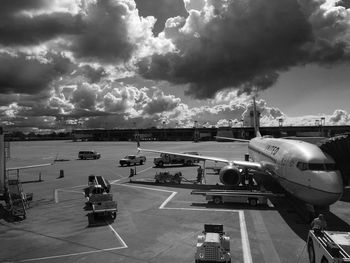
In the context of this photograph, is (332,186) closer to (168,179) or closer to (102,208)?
(102,208)

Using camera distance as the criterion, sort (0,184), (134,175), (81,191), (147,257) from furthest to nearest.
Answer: (134,175) < (81,191) < (0,184) < (147,257)

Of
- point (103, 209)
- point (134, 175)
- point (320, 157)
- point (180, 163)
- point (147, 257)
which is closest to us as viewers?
point (147, 257)

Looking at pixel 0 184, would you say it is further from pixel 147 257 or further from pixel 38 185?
pixel 147 257

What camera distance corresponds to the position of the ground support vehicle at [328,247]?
11117mm

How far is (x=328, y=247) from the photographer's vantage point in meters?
11.9

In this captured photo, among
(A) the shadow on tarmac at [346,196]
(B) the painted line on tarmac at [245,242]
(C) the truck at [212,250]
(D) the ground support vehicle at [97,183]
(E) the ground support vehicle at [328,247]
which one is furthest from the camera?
(D) the ground support vehicle at [97,183]

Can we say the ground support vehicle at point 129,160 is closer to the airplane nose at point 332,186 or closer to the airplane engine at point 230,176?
A: the airplane engine at point 230,176

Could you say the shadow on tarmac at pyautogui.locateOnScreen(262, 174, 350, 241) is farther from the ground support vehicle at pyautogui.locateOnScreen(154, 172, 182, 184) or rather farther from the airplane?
the ground support vehicle at pyautogui.locateOnScreen(154, 172, 182, 184)

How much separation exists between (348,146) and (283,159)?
7.92m

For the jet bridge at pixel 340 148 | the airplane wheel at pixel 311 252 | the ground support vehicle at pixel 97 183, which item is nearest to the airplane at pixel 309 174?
the jet bridge at pixel 340 148

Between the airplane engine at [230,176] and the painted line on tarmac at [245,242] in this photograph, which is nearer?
the painted line on tarmac at [245,242]

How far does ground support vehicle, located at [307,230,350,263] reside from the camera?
11.1 metres

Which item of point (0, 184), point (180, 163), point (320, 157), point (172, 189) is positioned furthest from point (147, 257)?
point (180, 163)

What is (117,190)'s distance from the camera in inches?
1314
